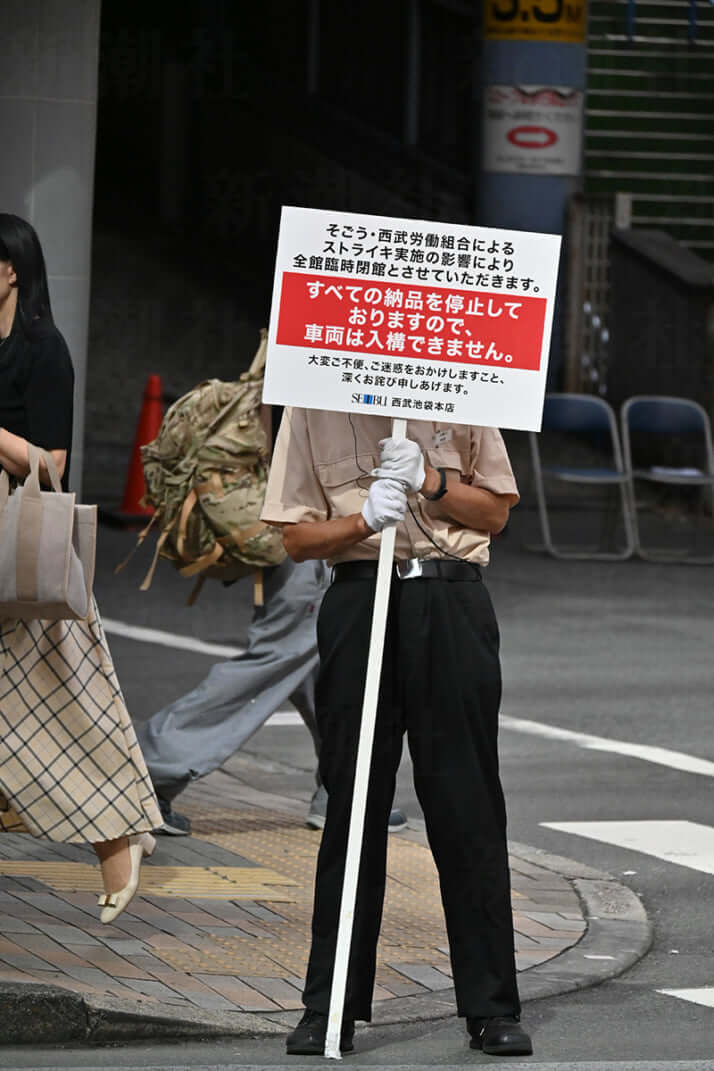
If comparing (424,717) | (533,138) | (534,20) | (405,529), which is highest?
(534,20)

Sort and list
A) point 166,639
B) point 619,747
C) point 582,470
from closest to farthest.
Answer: point 619,747 → point 166,639 → point 582,470

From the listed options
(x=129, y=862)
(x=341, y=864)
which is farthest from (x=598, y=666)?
(x=341, y=864)

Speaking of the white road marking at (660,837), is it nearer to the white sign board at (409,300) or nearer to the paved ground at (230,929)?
the paved ground at (230,929)

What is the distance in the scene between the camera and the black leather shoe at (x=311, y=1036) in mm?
5367

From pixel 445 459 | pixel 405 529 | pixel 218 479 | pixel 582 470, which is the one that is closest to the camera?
pixel 405 529

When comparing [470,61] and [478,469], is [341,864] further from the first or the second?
[470,61]

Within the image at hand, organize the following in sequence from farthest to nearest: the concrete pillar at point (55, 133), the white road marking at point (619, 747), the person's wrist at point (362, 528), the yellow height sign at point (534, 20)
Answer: the yellow height sign at point (534, 20) → the concrete pillar at point (55, 133) → the white road marking at point (619, 747) → the person's wrist at point (362, 528)

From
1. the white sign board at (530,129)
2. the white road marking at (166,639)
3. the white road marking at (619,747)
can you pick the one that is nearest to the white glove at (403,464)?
the white road marking at (619,747)

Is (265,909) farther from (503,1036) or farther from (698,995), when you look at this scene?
(503,1036)

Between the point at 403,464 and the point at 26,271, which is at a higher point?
the point at 26,271

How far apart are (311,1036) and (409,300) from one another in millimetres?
1742

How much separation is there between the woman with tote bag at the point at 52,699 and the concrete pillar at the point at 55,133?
537 cm

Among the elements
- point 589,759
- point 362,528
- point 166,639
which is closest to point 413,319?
point 362,528

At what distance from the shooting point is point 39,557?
6.07 meters
